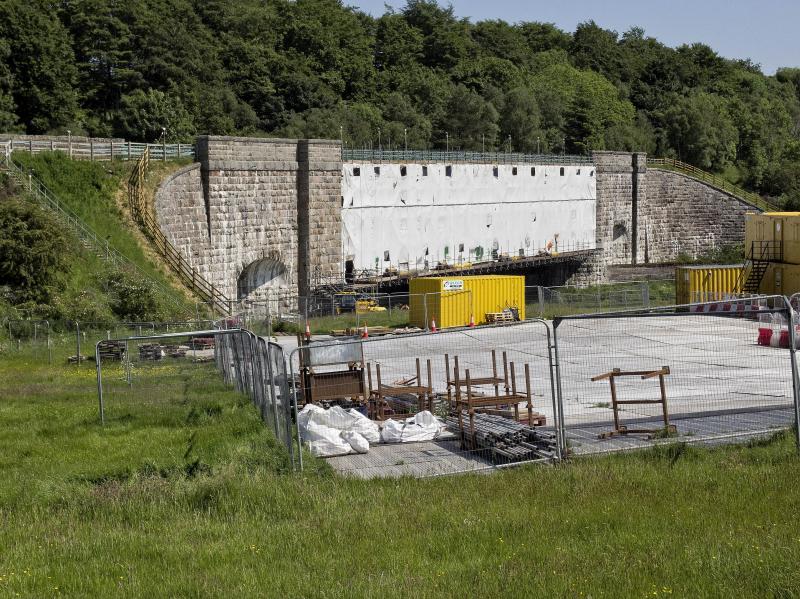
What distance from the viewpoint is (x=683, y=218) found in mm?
76562

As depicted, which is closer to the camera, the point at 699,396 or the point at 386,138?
the point at 699,396

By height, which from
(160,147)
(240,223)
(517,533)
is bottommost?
(517,533)

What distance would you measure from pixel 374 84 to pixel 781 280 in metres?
59.2

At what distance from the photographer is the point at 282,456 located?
43.6 feet

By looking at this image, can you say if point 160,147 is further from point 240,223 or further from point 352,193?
point 352,193

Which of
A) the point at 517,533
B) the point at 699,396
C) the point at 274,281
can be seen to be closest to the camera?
the point at 517,533

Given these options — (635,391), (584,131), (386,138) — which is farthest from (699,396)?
(584,131)

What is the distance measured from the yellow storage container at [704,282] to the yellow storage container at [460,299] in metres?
6.81

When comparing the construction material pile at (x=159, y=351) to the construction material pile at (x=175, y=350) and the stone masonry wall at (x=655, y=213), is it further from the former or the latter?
the stone masonry wall at (x=655, y=213)

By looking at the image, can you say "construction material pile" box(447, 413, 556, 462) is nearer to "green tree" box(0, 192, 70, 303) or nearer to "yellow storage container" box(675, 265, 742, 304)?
"green tree" box(0, 192, 70, 303)

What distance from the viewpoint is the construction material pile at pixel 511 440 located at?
13.8m

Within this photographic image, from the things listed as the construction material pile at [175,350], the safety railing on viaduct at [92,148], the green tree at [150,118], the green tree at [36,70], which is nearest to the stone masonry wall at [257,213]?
the safety railing on viaduct at [92,148]

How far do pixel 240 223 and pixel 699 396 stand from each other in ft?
93.3

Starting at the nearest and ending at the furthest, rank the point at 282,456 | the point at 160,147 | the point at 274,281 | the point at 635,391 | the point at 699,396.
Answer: the point at 282,456 < the point at 699,396 < the point at 635,391 < the point at 160,147 < the point at 274,281
